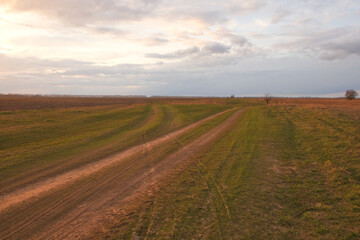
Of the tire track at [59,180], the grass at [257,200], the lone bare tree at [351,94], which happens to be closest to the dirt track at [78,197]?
the tire track at [59,180]

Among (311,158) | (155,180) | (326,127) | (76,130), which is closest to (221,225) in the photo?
(155,180)

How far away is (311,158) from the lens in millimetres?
10852

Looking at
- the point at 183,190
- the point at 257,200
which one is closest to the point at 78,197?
the point at 183,190

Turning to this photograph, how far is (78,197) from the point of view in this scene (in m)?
7.23

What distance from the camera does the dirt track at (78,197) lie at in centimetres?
558

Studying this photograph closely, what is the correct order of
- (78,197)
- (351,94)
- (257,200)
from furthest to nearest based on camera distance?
(351,94) < (78,197) < (257,200)

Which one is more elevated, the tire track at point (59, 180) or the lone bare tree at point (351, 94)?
the lone bare tree at point (351, 94)

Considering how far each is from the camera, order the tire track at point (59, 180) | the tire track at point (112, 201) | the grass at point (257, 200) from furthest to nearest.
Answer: the tire track at point (59, 180) < the tire track at point (112, 201) < the grass at point (257, 200)

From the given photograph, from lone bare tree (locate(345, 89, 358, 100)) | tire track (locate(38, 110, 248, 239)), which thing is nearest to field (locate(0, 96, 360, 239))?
tire track (locate(38, 110, 248, 239))

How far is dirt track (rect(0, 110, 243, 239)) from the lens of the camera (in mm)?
5582

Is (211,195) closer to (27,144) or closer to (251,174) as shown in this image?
(251,174)

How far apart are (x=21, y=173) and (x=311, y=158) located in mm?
13414

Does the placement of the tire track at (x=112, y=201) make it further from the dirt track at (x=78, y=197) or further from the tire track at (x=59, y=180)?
the tire track at (x=59, y=180)

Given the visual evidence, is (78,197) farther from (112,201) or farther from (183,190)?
(183,190)
